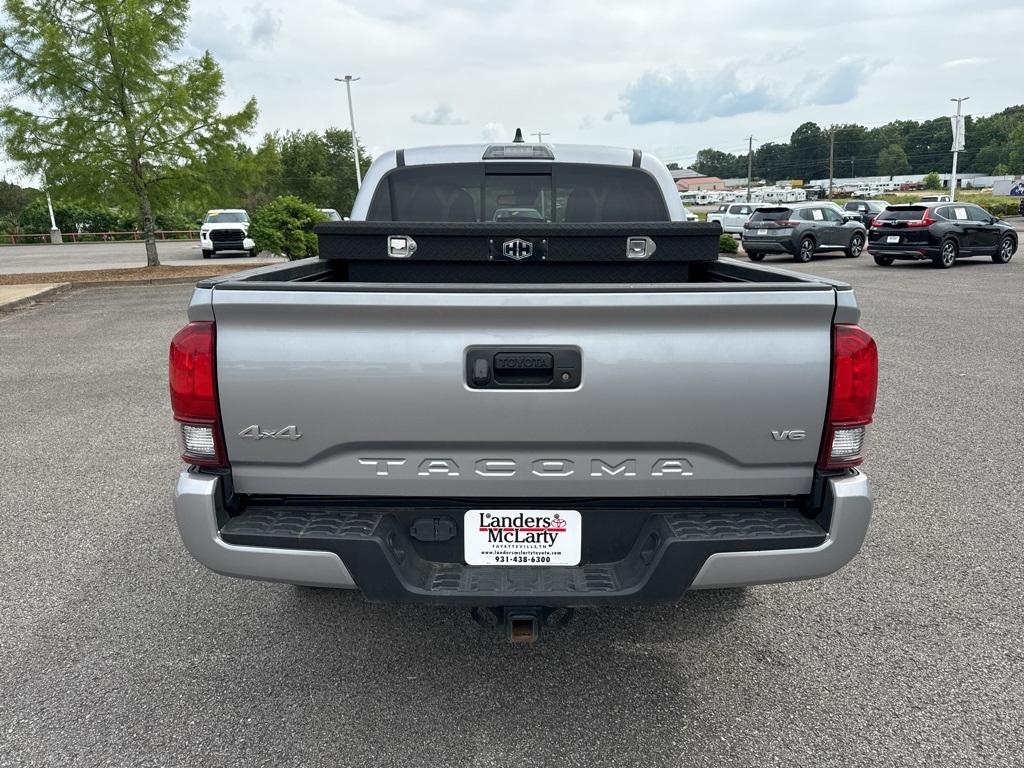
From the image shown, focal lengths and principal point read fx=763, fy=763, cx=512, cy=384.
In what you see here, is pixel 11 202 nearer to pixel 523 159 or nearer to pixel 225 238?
pixel 225 238

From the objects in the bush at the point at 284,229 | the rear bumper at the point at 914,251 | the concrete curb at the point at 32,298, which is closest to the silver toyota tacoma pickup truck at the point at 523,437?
the concrete curb at the point at 32,298

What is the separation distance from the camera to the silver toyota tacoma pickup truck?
7.43ft

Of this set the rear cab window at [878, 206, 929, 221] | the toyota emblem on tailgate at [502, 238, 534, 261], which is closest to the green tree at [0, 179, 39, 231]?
the rear cab window at [878, 206, 929, 221]

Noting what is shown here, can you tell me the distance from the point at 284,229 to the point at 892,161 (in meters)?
158

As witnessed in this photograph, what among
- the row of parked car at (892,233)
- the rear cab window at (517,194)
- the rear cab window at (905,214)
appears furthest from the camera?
the rear cab window at (905,214)

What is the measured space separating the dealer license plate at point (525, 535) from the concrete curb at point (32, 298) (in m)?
14.7

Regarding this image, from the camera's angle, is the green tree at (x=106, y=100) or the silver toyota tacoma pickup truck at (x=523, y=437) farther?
the green tree at (x=106, y=100)

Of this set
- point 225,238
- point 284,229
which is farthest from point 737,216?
point 225,238

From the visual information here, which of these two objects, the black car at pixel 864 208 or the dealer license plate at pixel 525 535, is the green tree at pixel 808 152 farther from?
the dealer license plate at pixel 525 535

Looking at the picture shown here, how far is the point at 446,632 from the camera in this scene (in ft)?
10.6

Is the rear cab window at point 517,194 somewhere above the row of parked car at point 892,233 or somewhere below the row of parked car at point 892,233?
above

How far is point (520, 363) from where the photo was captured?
2.28m

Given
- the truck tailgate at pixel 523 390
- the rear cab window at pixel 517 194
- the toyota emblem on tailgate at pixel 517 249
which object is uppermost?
the rear cab window at pixel 517 194

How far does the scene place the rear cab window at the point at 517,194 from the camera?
4141 mm
